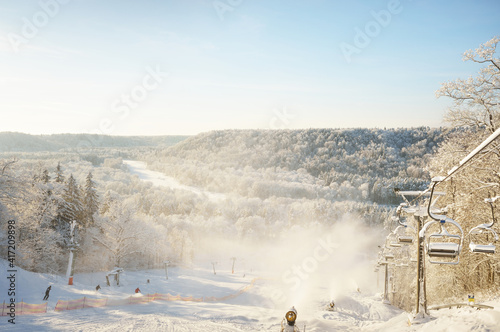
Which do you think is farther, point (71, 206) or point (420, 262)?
point (71, 206)

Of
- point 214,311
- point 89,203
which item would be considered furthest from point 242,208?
point 214,311

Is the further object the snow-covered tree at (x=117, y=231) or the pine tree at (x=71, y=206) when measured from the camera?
the snow-covered tree at (x=117, y=231)

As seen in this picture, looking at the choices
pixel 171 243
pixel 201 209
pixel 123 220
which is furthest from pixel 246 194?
pixel 123 220

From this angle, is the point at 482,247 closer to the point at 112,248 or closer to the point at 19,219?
the point at 19,219

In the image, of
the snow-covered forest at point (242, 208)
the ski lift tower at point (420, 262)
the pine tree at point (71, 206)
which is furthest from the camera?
the pine tree at point (71, 206)

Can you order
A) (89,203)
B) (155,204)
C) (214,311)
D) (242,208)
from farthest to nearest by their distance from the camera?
(242,208)
(155,204)
(89,203)
(214,311)

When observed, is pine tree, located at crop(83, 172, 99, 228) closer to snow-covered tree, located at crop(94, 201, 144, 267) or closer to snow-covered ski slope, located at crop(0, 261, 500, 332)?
snow-covered tree, located at crop(94, 201, 144, 267)

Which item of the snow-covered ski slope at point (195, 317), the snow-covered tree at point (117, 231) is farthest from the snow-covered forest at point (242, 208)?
the snow-covered ski slope at point (195, 317)

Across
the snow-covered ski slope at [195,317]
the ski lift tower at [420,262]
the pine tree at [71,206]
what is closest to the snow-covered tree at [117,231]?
the pine tree at [71,206]

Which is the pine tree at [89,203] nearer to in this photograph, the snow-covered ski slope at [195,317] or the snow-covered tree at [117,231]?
the snow-covered tree at [117,231]

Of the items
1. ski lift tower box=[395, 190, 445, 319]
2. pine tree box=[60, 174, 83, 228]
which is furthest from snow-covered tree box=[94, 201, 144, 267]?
ski lift tower box=[395, 190, 445, 319]

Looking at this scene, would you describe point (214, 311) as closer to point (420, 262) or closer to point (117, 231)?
point (420, 262)

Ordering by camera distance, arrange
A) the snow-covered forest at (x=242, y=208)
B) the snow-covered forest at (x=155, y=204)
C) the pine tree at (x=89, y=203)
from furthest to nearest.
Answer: the pine tree at (x=89, y=203) → the snow-covered forest at (x=155, y=204) → the snow-covered forest at (x=242, y=208)

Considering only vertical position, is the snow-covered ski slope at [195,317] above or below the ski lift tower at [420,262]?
below
